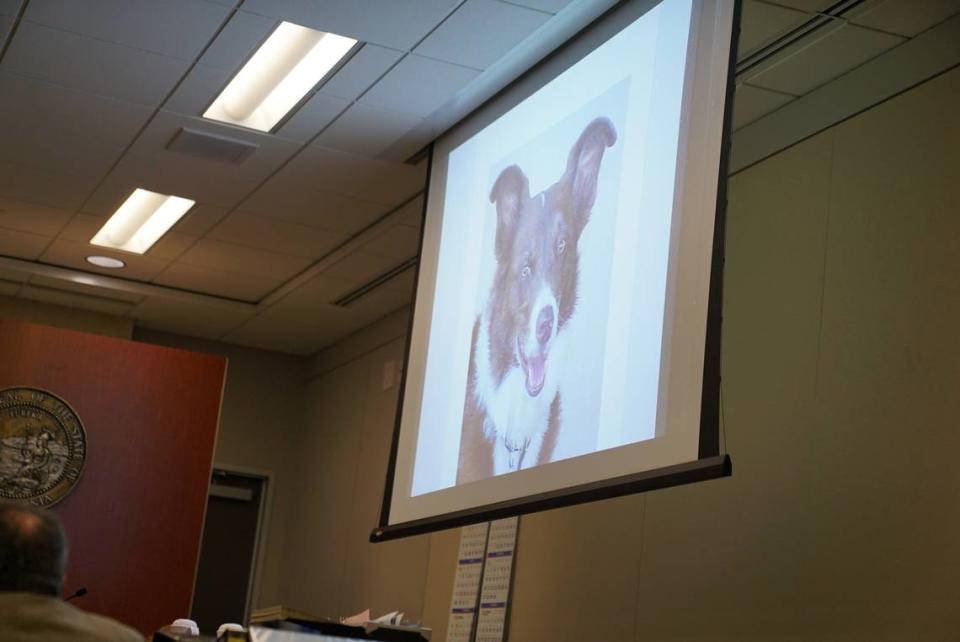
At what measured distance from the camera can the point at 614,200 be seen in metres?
4.66

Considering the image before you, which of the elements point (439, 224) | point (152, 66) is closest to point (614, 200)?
point (439, 224)

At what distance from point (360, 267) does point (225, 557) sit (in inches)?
124

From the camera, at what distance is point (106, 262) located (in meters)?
8.68

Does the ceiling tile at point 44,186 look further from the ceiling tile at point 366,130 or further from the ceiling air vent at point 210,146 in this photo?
the ceiling tile at point 366,130

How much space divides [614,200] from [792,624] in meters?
1.60

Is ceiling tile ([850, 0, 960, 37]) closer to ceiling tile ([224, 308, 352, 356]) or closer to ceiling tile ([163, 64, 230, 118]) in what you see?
ceiling tile ([163, 64, 230, 118])

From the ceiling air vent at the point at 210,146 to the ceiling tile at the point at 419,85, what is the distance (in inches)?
34.3

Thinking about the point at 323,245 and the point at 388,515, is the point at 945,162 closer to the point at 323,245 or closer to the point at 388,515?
the point at 388,515

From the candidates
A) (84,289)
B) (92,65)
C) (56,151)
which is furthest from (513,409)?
(84,289)

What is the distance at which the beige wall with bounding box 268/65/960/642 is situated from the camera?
4445mm

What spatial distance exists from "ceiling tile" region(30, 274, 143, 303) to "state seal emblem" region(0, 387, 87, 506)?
63.9 inches

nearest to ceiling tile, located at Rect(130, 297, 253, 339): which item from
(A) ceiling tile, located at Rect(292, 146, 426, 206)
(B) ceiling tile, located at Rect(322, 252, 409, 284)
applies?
(B) ceiling tile, located at Rect(322, 252, 409, 284)

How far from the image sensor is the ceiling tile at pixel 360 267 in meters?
7.98

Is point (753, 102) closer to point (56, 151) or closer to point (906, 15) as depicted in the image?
point (906, 15)
